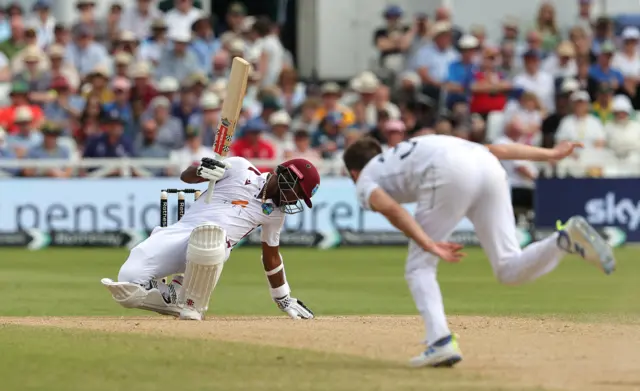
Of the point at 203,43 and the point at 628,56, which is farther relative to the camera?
the point at 628,56

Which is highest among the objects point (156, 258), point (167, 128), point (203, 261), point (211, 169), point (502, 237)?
point (502, 237)

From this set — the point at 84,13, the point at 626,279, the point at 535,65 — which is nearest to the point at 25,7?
the point at 84,13

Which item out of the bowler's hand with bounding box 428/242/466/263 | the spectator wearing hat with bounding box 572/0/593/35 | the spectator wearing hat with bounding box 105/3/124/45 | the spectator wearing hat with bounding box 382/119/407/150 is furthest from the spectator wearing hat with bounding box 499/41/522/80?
the bowler's hand with bounding box 428/242/466/263

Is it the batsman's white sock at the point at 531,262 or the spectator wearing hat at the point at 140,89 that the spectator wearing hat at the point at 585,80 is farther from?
the batsman's white sock at the point at 531,262

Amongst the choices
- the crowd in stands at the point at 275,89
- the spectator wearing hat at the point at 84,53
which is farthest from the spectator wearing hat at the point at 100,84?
the spectator wearing hat at the point at 84,53

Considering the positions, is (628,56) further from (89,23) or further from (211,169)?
(211,169)

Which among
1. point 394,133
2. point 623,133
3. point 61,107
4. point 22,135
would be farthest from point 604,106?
point 22,135

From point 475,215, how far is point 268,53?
13.7 metres

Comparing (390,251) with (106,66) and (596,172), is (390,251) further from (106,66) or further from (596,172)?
(106,66)

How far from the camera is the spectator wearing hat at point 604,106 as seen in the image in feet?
70.6

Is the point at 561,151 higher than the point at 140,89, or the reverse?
the point at 561,151

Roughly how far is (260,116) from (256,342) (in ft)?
37.8

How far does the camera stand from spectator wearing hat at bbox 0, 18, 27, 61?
21359 mm

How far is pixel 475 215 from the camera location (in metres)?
8.38
